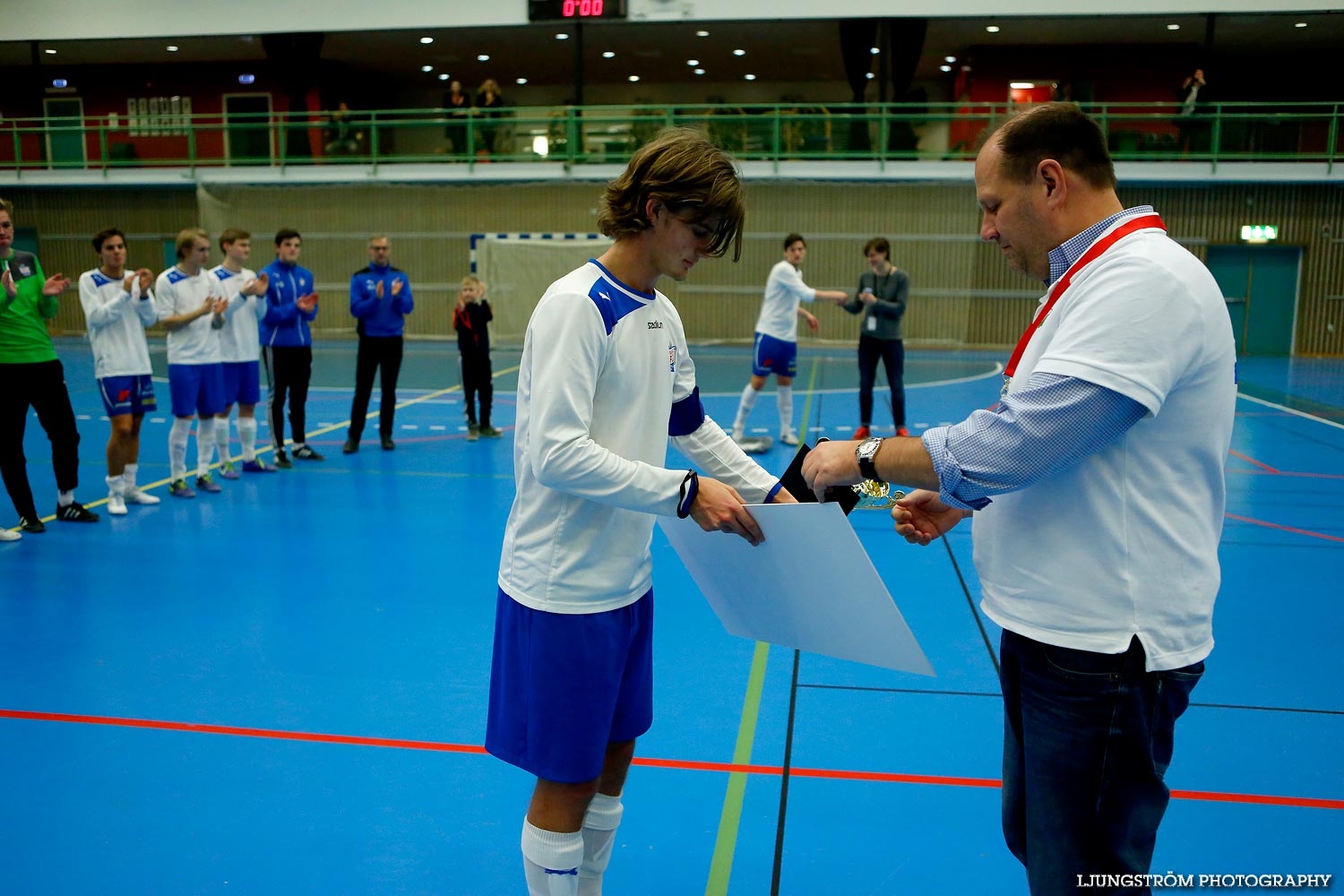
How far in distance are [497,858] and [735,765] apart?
0.98 m

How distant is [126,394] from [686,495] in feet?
22.8

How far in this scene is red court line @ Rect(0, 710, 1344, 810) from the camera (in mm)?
3455

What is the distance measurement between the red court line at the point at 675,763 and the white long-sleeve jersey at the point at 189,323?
4.55 m

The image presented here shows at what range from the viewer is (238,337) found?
866cm

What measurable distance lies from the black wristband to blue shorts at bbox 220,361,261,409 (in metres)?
7.54

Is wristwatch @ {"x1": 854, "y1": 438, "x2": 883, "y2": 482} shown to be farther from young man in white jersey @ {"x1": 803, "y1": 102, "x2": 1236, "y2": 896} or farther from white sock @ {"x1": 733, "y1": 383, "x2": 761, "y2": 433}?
white sock @ {"x1": 733, "y1": 383, "x2": 761, "y2": 433}

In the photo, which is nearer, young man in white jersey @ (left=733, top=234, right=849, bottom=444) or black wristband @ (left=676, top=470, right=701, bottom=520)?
black wristband @ (left=676, top=470, right=701, bottom=520)

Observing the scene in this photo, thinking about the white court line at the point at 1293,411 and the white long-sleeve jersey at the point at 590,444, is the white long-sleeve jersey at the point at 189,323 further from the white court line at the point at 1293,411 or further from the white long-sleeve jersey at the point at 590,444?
the white court line at the point at 1293,411

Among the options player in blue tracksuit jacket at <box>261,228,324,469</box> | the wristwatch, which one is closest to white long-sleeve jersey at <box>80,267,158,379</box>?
player in blue tracksuit jacket at <box>261,228,324,469</box>

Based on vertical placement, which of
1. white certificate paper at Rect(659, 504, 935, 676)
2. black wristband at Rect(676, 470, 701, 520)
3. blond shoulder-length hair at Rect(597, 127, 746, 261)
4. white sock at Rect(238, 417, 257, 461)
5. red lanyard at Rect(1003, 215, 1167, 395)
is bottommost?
white sock at Rect(238, 417, 257, 461)

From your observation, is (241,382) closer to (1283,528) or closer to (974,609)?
(974,609)

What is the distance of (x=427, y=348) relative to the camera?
2261cm

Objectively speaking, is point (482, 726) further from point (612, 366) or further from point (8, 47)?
point (8, 47)

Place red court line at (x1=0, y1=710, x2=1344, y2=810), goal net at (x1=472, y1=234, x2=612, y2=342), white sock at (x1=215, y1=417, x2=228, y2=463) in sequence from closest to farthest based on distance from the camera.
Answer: red court line at (x1=0, y1=710, x2=1344, y2=810), white sock at (x1=215, y1=417, x2=228, y2=463), goal net at (x1=472, y1=234, x2=612, y2=342)
